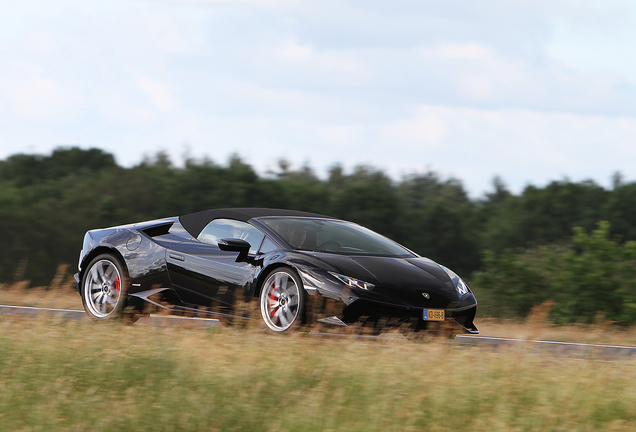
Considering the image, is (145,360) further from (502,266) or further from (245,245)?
(502,266)

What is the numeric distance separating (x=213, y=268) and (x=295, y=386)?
2.77 m

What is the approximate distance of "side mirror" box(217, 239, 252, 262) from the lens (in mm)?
7516

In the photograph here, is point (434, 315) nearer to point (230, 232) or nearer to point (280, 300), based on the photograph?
point (280, 300)

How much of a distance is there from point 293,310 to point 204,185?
166 feet

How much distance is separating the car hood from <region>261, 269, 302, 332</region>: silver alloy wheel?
37 centimetres

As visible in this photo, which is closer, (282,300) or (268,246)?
(282,300)

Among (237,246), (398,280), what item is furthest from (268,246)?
(398,280)

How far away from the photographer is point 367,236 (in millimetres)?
8406

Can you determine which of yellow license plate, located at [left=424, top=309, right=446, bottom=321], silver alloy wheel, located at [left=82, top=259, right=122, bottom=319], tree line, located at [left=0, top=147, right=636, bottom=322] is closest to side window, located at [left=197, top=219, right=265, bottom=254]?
silver alloy wheel, located at [left=82, top=259, right=122, bottom=319]

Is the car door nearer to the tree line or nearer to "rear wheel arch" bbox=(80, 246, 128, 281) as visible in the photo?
"rear wheel arch" bbox=(80, 246, 128, 281)

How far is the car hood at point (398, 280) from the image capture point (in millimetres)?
6988

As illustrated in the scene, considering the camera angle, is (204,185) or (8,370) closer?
(8,370)

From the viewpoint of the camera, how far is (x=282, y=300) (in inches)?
Answer: 285

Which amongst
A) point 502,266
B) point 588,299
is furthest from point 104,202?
point 588,299
